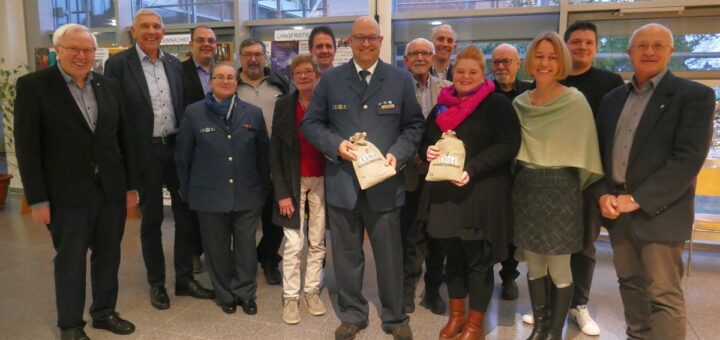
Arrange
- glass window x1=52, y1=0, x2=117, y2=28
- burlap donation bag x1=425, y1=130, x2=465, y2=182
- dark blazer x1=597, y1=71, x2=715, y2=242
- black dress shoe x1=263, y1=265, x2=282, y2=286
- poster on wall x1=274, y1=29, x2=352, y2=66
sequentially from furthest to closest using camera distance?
1. glass window x1=52, y1=0, x2=117, y2=28
2. poster on wall x1=274, y1=29, x2=352, y2=66
3. black dress shoe x1=263, y1=265, x2=282, y2=286
4. burlap donation bag x1=425, y1=130, x2=465, y2=182
5. dark blazer x1=597, y1=71, x2=715, y2=242

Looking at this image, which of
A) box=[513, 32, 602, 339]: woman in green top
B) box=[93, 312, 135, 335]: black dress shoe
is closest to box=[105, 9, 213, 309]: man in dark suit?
box=[93, 312, 135, 335]: black dress shoe

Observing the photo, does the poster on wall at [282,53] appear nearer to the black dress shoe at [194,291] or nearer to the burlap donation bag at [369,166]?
the black dress shoe at [194,291]

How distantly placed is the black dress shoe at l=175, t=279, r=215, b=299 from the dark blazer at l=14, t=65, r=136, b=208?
94 cm

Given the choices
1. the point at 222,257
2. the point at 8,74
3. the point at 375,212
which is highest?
the point at 8,74

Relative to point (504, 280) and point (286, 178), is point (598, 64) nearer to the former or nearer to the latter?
point (504, 280)

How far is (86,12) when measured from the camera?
622 centimetres

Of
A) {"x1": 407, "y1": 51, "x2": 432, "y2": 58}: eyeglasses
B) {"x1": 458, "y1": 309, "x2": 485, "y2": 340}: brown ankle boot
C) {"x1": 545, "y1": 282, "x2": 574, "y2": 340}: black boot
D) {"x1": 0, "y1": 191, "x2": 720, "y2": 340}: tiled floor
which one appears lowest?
{"x1": 0, "y1": 191, "x2": 720, "y2": 340}: tiled floor

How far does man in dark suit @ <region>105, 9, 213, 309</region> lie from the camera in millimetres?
2871

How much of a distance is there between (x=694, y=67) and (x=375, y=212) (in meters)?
3.44

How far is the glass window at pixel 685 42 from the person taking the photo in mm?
4172

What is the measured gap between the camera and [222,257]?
9.65ft

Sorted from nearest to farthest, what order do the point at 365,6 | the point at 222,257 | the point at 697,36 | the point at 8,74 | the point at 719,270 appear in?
the point at 222,257
the point at 719,270
the point at 697,36
the point at 365,6
the point at 8,74

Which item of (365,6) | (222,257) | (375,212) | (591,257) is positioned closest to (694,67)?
(591,257)

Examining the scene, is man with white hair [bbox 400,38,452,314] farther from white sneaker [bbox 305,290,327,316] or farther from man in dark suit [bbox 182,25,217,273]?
man in dark suit [bbox 182,25,217,273]
